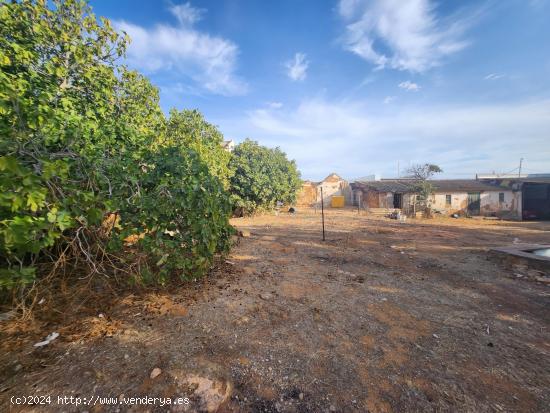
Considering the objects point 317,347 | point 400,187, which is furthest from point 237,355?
point 400,187

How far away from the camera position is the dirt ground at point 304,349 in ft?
7.30

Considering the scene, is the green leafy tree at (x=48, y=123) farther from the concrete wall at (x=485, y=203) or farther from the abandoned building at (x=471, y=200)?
the concrete wall at (x=485, y=203)

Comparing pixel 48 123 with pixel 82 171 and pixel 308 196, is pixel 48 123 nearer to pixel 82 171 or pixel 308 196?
pixel 82 171

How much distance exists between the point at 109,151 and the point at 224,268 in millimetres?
3532

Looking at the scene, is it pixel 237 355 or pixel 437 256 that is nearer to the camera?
pixel 237 355

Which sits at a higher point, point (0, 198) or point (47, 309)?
point (0, 198)

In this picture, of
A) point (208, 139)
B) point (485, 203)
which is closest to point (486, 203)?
point (485, 203)

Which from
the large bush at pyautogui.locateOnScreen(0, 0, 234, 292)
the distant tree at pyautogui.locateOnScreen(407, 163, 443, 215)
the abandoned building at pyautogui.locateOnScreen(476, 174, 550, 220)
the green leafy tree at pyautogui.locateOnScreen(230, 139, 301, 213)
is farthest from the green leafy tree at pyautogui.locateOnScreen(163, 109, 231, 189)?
the abandoned building at pyautogui.locateOnScreen(476, 174, 550, 220)

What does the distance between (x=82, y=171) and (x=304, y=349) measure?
13.2ft

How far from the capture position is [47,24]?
16.8 ft

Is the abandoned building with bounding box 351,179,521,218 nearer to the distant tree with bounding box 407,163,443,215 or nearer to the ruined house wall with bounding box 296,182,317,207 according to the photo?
the distant tree with bounding box 407,163,443,215

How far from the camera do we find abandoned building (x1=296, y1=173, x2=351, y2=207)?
34125 mm

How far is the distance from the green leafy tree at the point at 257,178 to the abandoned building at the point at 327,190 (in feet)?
37.3

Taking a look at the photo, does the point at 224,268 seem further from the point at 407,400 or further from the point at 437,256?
the point at 437,256
